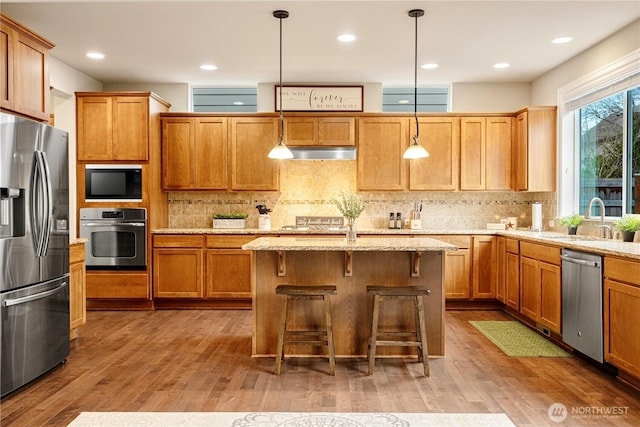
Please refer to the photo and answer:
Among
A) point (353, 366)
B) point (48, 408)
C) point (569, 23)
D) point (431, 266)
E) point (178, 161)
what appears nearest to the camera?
point (48, 408)

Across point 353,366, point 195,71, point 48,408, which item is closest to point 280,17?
point 195,71

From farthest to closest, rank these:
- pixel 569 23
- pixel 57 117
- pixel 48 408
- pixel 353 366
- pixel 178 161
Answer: pixel 178 161
pixel 57 117
pixel 569 23
pixel 353 366
pixel 48 408

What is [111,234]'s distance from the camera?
5652 mm

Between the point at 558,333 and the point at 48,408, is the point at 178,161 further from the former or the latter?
the point at 558,333

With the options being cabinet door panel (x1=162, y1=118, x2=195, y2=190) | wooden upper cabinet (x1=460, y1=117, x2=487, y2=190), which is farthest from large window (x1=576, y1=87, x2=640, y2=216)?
cabinet door panel (x1=162, y1=118, x2=195, y2=190)

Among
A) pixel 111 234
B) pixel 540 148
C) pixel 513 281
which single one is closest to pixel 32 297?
pixel 111 234

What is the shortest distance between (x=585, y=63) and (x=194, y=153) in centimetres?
445

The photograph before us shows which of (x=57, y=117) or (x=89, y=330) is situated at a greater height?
(x=57, y=117)

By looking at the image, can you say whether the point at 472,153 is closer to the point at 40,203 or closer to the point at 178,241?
the point at 178,241

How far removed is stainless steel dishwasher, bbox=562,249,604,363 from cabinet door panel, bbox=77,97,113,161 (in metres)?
4.88

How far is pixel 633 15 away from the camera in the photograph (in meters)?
4.05

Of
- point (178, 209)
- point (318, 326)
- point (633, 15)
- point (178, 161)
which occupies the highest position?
point (633, 15)

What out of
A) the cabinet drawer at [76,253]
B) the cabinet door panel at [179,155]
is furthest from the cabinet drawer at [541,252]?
the cabinet drawer at [76,253]

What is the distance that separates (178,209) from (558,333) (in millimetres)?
4594
